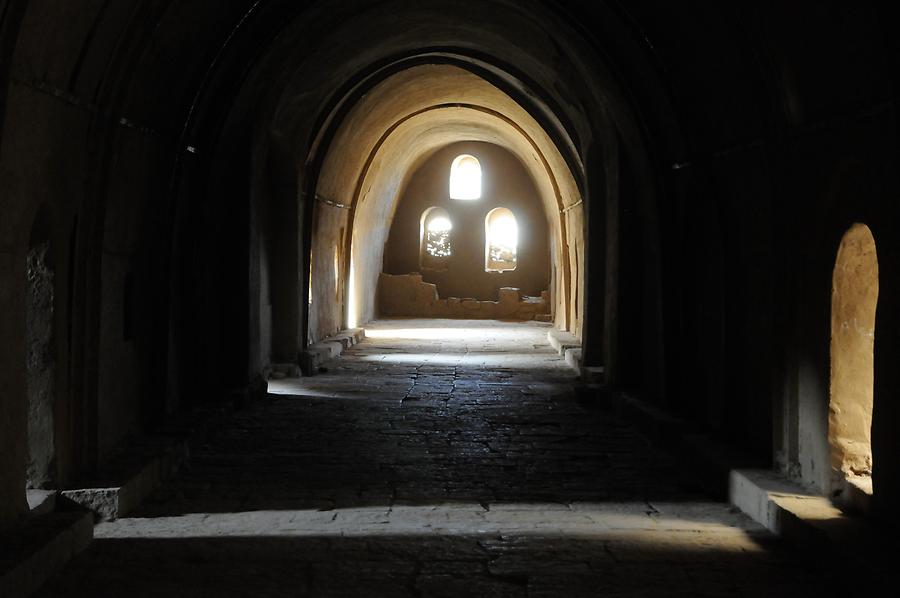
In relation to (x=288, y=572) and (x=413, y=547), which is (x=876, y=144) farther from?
(x=288, y=572)

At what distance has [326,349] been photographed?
14.8 metres

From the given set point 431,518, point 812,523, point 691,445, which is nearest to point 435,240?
point 691,445

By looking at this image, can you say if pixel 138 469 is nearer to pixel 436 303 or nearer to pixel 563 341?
pixel 563 341

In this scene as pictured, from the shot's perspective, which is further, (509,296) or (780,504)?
(509,296)

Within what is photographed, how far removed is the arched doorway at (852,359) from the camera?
18.2 feet

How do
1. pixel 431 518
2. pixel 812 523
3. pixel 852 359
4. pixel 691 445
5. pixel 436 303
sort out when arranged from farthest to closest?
1. pixel 436 303
2. pixel 691 445
3. pixel 431 518
4. pixel 852 359
5. pixel 812 523

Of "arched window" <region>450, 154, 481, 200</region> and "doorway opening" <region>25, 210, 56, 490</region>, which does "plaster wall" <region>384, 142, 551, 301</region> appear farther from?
"doorway opening" <region>25, 210, 56, 490</region>

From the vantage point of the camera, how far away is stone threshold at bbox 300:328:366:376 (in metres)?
13.3

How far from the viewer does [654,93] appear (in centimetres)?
865

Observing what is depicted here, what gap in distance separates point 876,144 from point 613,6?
3.95 metres

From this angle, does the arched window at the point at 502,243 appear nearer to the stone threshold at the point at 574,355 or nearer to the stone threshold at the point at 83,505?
the stone threshold at the point at 574,355

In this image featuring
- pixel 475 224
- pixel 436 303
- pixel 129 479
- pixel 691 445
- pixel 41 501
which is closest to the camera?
pixel 41 501

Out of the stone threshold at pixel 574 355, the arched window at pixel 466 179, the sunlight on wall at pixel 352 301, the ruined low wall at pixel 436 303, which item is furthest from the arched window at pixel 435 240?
the stone threshold at pixel 574 355

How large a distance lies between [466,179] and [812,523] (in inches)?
Answer: 964
